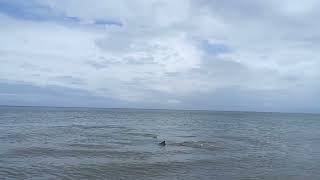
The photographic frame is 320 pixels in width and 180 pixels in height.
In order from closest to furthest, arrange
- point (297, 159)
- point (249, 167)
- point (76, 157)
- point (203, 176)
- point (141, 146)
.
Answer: point (203, 176) → point (249, 167) → point (76, 157) → point (297, 159) → point (141, 146)

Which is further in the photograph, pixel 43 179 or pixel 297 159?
pixel 297 159

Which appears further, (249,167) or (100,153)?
(100,153)

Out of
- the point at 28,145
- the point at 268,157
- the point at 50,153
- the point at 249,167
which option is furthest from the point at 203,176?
the point at 28,145

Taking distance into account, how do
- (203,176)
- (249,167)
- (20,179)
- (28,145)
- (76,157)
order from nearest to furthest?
1. (20,179)
2. (203,176)
3. (249,167)
4. (76,157)
5. (28,145)

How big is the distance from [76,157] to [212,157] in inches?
464

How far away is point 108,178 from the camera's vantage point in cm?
2128

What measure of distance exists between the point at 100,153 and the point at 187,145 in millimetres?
11319

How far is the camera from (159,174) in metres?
22.7

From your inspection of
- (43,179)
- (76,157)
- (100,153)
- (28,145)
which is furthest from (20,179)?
(28,145)

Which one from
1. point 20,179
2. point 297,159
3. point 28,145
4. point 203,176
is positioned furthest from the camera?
point 28,145

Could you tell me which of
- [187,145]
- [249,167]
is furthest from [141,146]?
[249,167]

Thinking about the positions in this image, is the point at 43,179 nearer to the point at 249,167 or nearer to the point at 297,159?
the point at 249,167

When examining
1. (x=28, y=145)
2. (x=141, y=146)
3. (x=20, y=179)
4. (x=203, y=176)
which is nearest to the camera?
(x=20, y=179)

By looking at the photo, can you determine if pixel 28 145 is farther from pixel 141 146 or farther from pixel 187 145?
pixel 187 145
